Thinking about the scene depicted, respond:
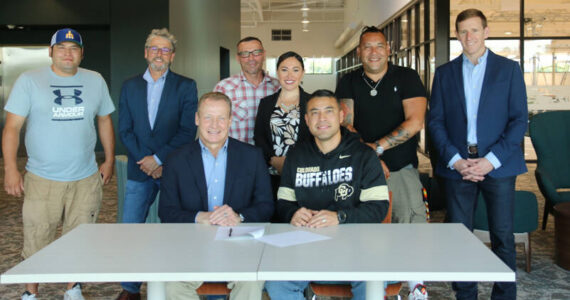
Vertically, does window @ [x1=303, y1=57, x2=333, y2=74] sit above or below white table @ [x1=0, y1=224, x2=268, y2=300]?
above

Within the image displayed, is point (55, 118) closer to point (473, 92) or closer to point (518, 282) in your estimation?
point (473, 92)

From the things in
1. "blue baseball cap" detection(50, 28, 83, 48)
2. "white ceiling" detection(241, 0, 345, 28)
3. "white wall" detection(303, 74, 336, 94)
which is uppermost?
"white ceiling" detection(241, 0, 345, 28)

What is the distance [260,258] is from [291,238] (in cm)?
30

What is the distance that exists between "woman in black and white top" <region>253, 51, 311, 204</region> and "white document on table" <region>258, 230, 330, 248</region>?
3.29 feet

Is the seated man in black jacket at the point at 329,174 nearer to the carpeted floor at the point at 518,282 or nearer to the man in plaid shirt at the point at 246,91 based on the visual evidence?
Result: the man in plaid shirt at the point at 246,91

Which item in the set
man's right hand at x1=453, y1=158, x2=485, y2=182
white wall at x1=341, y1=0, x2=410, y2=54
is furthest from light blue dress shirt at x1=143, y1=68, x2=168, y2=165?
white wall at x1=341, y1=0, x2=410, y2=54

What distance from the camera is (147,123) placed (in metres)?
3.47

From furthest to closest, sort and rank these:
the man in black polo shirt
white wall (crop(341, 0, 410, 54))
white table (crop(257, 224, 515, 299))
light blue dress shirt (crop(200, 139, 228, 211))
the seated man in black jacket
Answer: white wall (crop(341, 0, 410, 54)) → the man in black polo shirt → light blue dress shirt (crop(200, 139, 228, 211)) → the seated man in black jacket → white table (crop(257, 224, 515, 299))

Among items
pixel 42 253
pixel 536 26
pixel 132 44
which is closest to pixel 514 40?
pixel 536 26

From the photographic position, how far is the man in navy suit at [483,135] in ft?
10.1

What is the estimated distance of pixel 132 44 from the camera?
8539mm

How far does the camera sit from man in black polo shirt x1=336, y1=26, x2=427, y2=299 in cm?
338

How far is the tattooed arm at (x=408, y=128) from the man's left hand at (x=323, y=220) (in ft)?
2.96

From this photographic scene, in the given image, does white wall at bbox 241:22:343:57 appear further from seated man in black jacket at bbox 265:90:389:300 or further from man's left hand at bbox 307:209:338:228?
man's left hand at bbox 307:209:338:228
